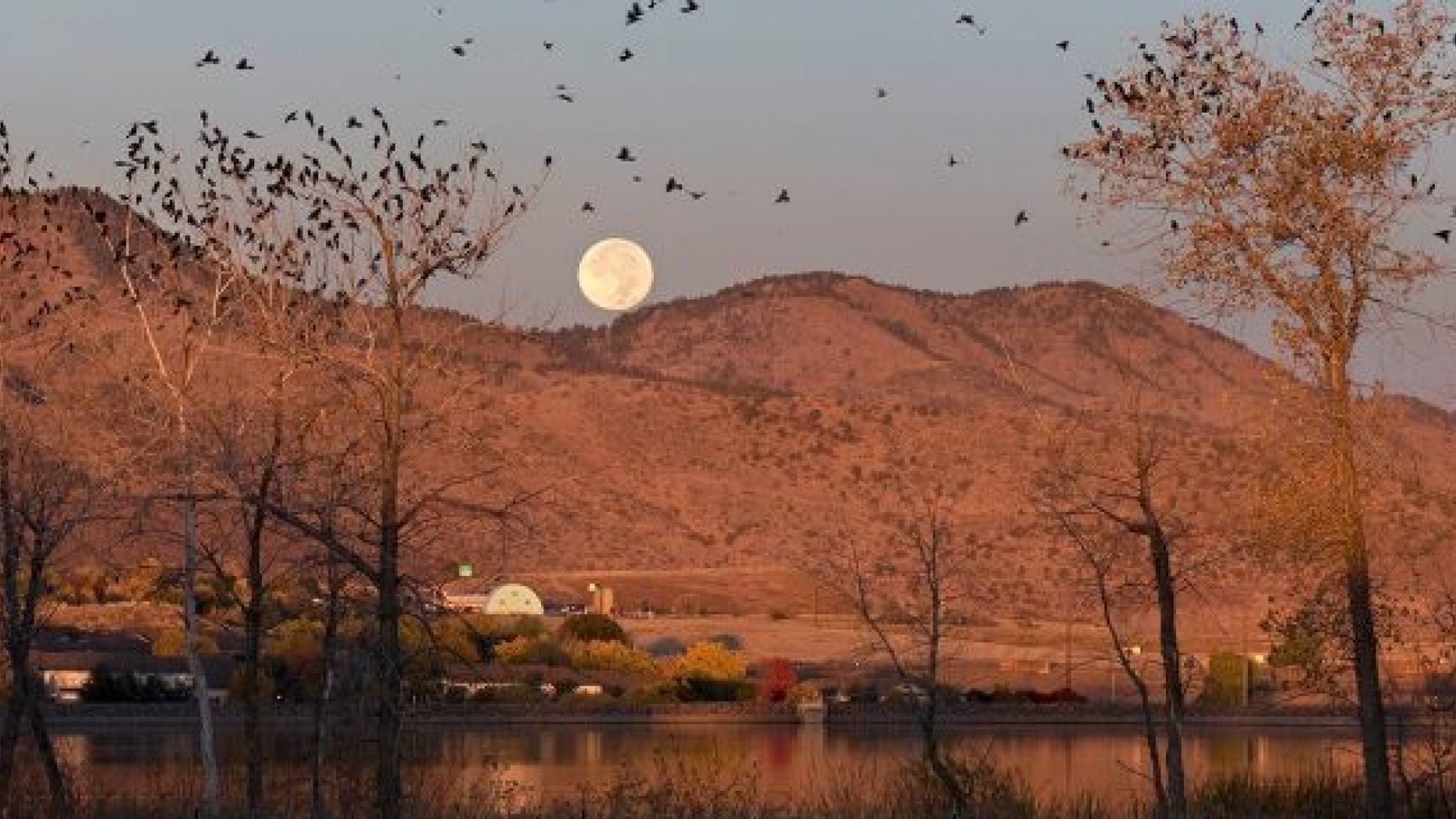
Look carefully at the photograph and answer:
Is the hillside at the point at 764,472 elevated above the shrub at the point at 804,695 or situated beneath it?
elevated above

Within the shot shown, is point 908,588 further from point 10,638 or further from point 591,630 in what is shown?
point 10,638

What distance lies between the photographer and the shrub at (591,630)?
112 metres

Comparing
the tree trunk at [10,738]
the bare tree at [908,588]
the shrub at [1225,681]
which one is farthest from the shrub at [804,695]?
the tree trunk at [10,738]

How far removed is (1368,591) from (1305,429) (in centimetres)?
236

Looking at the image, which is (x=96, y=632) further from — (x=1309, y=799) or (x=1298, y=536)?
(x=1298, y=536)

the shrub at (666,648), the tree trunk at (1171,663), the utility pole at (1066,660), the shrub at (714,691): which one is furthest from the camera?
the shrub at (666,648)

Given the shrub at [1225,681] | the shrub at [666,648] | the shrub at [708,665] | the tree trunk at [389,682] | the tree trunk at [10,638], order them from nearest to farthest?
the tree trunk at [389,682] → the tree trunk at [10,638] → the shrub at [1225,681] → the shrub at [708,665] → the shrub at [666,648]

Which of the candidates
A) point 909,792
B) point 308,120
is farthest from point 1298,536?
point 308,120

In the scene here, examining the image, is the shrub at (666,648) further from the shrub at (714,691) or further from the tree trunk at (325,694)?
the tree trunk at (325,694)

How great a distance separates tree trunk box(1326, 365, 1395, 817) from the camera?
114 feet

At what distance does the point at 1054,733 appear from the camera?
9425 centimetres

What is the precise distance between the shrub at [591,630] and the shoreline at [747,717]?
12908 mm

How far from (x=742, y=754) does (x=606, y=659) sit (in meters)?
32.4

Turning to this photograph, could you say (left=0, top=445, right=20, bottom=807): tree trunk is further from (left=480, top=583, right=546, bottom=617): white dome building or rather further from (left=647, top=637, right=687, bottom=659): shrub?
(left=480, top=583, right=546, bottom=617): white dome building
